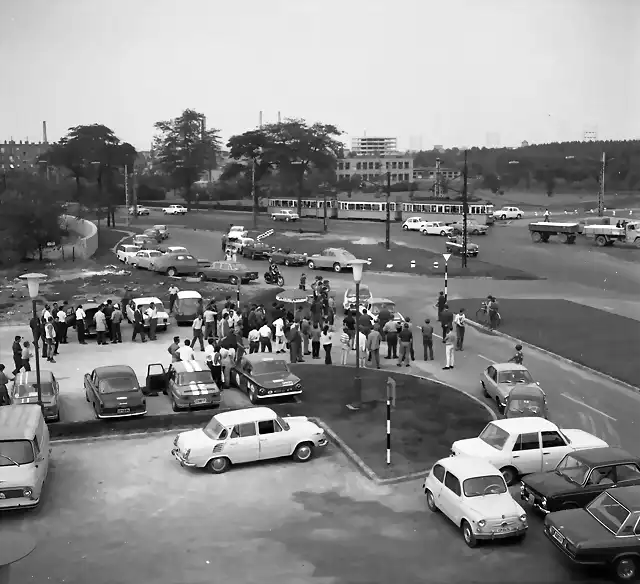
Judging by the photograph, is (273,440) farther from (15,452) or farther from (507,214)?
(507,214)

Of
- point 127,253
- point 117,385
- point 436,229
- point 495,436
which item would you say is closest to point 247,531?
point 495,436

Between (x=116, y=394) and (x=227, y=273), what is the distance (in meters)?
23.4

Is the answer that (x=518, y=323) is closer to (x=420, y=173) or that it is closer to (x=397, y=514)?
(x=397, y=514)

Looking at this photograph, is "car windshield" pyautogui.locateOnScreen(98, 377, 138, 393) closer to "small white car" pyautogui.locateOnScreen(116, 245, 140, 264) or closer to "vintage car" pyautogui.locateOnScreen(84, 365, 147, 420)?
"vintage car" pyautogui.locateOnScreen(84, 365, 147, 420)

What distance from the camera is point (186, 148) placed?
393 ft

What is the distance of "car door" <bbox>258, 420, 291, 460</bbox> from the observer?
18031 millimetres

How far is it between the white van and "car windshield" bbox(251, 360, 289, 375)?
7054 millimetres

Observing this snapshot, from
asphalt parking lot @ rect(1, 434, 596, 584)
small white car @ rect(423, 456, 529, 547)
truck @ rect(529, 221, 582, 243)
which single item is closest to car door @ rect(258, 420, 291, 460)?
asphalt parking lot @ rect(1, 434, 596, 584)

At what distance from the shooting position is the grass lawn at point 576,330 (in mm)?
26906

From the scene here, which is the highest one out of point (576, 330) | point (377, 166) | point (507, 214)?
point (377, 166)

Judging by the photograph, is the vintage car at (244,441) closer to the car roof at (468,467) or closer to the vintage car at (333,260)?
the car roof at (468,467)

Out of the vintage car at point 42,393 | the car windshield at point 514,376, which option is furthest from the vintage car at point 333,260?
the vintage car at point 42,393

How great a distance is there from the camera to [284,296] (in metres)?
32.2

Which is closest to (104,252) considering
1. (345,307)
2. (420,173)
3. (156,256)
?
(156,256)
